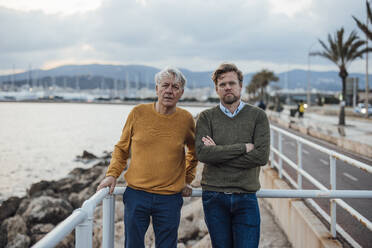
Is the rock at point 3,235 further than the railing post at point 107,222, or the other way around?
the rock at point 3,235

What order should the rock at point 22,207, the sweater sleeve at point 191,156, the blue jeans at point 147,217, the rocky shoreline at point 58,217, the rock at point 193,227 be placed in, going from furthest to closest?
1. the rock at point 22,207
2. the rocky shoreline at point 58,217
3. the rock at point 193,227
4. the sweater sleeve at point 191,156
5. the blue jeans at point 147,217

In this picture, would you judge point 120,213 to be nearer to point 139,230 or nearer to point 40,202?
point 40,202

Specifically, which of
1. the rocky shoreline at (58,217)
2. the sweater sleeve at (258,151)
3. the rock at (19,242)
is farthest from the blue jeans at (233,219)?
the rock at (19,242)

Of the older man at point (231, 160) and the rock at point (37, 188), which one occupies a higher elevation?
the older man at point (231, 160)

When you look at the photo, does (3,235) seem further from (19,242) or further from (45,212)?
(45,212)

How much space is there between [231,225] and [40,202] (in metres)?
9.58

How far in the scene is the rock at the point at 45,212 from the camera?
9.71 m

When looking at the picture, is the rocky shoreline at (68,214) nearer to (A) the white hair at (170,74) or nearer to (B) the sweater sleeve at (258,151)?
(B) the sweater sleeve at (258,151)

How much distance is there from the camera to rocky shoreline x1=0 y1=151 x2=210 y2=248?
6.12 metres

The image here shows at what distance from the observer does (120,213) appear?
8.21 metres

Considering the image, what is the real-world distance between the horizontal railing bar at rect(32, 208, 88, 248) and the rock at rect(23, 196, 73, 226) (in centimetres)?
875

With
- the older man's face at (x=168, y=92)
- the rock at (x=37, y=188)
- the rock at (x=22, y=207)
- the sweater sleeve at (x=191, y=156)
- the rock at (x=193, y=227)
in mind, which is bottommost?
the rock at (x=37, y=188)

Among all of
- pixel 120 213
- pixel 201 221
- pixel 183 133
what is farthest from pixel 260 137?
pixel 120 213

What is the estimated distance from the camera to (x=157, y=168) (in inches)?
102
